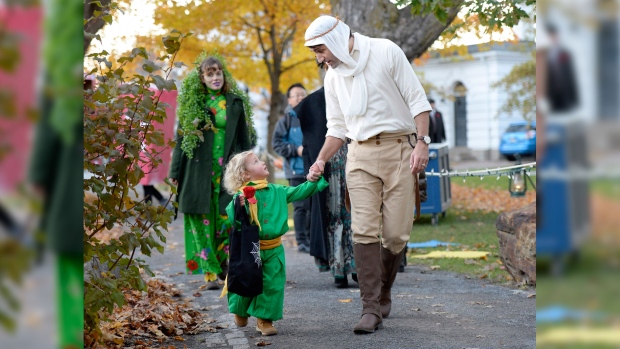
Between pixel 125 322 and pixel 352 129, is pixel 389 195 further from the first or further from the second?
pixel 125 322

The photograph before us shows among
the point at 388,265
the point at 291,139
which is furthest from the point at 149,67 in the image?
the point at 291,139

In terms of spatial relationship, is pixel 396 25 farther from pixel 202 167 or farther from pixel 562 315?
pixel 562 315

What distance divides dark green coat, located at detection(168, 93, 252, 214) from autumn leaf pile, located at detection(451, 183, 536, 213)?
9.27m

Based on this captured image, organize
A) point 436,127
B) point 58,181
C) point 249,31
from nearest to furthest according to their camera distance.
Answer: point 58,181, point 436,127, point 249,31

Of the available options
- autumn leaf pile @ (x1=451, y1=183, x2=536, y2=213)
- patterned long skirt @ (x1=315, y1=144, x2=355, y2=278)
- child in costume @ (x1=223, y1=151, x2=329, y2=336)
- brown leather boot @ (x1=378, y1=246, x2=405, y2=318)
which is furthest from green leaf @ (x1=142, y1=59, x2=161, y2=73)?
autumn leaf pile @ (x1=451, y1=183, x2=536, y2=213)

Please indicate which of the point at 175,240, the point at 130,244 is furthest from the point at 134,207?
the point at 175,240

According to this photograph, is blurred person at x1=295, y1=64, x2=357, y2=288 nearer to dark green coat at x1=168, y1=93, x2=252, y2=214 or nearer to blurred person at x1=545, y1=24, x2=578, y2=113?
dark green coat at x1=168, y1=93, x2=252, y2=214

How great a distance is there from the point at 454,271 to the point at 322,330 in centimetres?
355

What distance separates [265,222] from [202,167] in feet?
8.09

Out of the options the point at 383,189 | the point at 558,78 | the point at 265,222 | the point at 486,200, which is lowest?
the point at 486,200

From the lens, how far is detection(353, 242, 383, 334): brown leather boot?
19.2 feet

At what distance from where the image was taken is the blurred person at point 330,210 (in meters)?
8.12

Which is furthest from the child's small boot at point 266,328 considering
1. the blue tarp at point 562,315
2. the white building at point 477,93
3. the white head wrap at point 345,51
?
the white building at point 477,93

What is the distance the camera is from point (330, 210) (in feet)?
27.0
